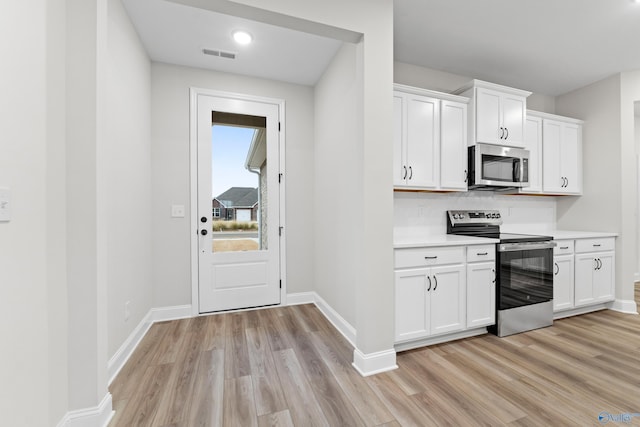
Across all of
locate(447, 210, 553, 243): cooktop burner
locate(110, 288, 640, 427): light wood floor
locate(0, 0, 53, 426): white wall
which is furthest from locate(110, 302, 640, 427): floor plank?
locate(447, 210, 553, 243): cooktop burner

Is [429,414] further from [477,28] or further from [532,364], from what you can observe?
[477,28]

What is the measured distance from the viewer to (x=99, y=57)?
55.9 inches

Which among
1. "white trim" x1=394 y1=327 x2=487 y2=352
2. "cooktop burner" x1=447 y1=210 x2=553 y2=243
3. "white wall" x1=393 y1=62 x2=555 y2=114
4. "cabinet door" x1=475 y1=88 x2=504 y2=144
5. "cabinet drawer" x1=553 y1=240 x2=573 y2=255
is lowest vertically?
"white trim" x1=394 y1=327 x2=487 y2=352

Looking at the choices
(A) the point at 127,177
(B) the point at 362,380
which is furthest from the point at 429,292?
(A) the point at 127,177

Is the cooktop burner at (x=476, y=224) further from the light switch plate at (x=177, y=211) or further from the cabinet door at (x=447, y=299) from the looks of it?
the light switch plate at (x=177, y=211)

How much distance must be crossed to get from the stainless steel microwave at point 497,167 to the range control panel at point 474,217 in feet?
0.96

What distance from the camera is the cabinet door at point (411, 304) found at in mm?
2178

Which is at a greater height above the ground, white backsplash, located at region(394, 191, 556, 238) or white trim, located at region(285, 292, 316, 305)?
white backsplash, located at region(394, 191, 556, 238)

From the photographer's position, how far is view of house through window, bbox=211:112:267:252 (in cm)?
310

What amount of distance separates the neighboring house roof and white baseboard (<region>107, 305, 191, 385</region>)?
1.24 m

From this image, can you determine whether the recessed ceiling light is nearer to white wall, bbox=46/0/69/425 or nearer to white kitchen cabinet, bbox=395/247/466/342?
white wall, bbox=46/0/69/425

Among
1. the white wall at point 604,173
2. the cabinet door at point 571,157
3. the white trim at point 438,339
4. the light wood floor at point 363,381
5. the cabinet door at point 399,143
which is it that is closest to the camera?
the light wood floor at point 363,381

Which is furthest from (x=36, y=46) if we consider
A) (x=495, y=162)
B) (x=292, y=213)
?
(x=495, y=162)

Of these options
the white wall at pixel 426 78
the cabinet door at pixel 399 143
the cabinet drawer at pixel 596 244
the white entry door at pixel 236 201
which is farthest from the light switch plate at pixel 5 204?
the cabinet drawer at pixel 596 244
